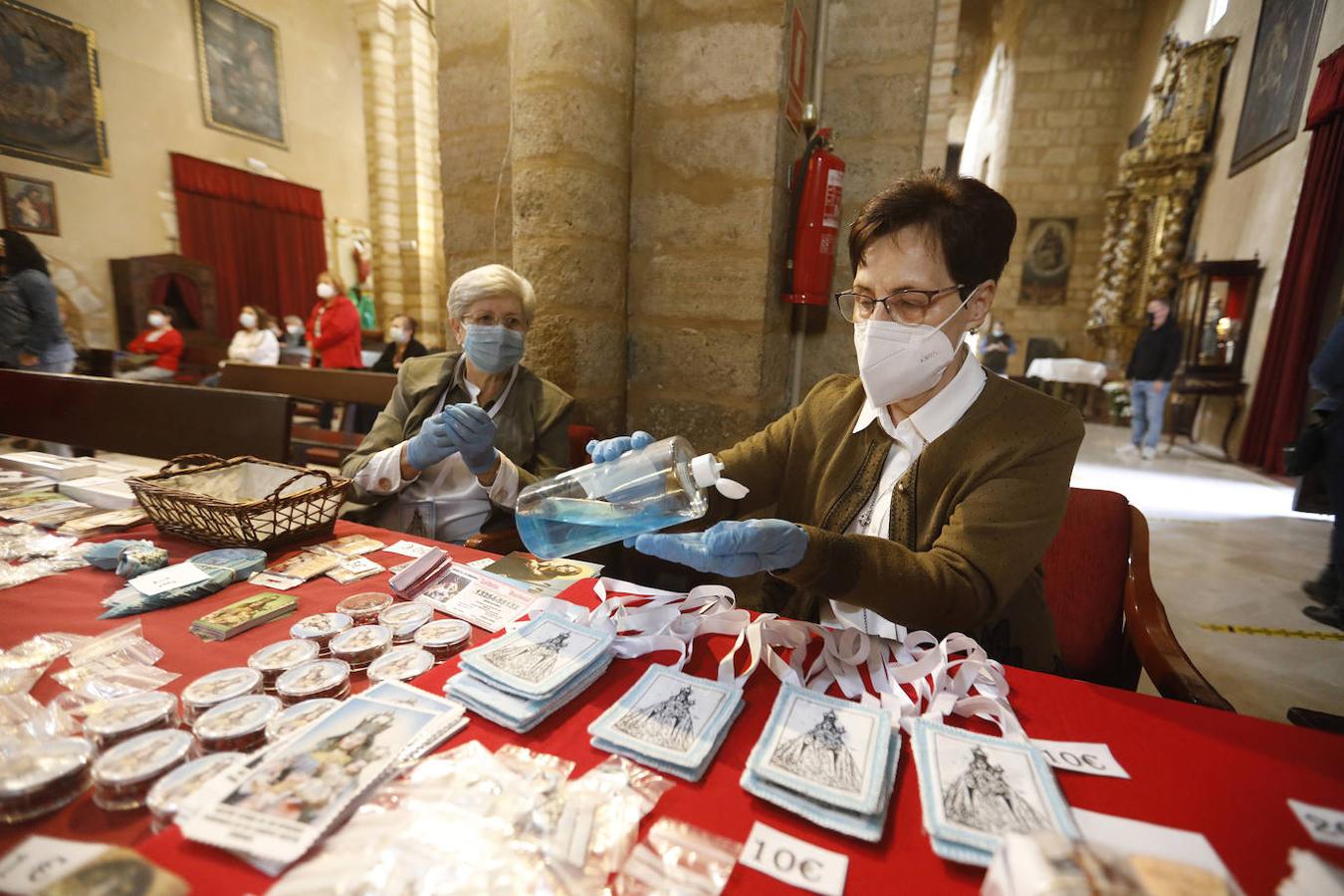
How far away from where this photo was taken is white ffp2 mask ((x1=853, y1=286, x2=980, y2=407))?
1.38 metres

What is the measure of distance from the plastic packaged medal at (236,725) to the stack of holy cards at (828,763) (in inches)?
26.5

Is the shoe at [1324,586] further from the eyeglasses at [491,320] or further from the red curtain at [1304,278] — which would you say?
the eyeglasses at [491,320]

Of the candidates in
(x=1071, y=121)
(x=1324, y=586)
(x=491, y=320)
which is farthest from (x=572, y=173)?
(x=1071, y=121)

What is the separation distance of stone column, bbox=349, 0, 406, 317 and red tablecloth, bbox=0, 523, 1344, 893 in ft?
45.2

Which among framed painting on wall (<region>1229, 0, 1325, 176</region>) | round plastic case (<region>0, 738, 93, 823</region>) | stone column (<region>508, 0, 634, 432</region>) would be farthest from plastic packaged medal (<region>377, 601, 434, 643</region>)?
framed painting on wall (<region>1229, 0, 1325, 176</region>)

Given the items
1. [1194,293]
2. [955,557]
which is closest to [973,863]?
[955,557]

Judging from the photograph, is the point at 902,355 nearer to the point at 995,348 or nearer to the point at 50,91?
the point at 995,348

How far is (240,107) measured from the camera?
1120 cm

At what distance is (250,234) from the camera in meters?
11.7

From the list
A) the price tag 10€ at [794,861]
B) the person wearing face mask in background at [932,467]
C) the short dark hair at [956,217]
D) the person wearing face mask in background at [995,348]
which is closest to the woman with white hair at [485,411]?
the person wearing face mask in background at [932,467]

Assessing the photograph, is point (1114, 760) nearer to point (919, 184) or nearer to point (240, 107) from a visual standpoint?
point (919, 184)

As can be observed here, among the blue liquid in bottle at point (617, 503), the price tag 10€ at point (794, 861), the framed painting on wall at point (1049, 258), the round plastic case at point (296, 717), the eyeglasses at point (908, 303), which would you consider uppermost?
the framed painting on wall at point (1049, 258)

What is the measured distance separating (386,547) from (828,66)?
3.06 metres

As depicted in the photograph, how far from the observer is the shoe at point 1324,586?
11.6 ft
